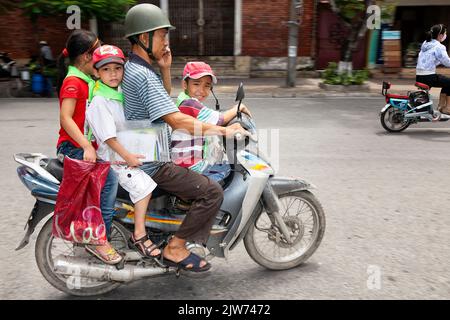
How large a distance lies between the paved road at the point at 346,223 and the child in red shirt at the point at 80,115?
2.13 feet

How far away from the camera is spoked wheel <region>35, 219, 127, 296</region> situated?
115 inches

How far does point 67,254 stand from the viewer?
2982mm

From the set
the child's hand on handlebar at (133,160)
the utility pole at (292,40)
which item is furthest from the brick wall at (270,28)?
the child's hand on handlebar at (133,160)

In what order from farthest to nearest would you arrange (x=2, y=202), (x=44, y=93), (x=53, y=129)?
1. (x=44, y=93)
2. (x=53, y=129)
3. (x=2, y=202)

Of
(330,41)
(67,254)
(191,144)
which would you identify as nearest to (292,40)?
(330,41)

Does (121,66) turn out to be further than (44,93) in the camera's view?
Answer: No

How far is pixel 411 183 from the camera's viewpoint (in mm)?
5434

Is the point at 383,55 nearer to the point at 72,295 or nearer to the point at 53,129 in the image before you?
the point at 53,129

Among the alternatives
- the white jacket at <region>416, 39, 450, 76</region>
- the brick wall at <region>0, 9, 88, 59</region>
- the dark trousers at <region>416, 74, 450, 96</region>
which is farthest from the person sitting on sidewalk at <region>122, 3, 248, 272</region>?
the brick wall at <region>0, 9, 88, 59</region>

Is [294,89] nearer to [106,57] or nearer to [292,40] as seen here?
[292,40]

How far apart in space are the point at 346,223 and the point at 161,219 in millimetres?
2046

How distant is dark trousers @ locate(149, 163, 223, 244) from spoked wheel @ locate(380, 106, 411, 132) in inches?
241

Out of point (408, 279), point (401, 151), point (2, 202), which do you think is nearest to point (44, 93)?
point (2, 202)
